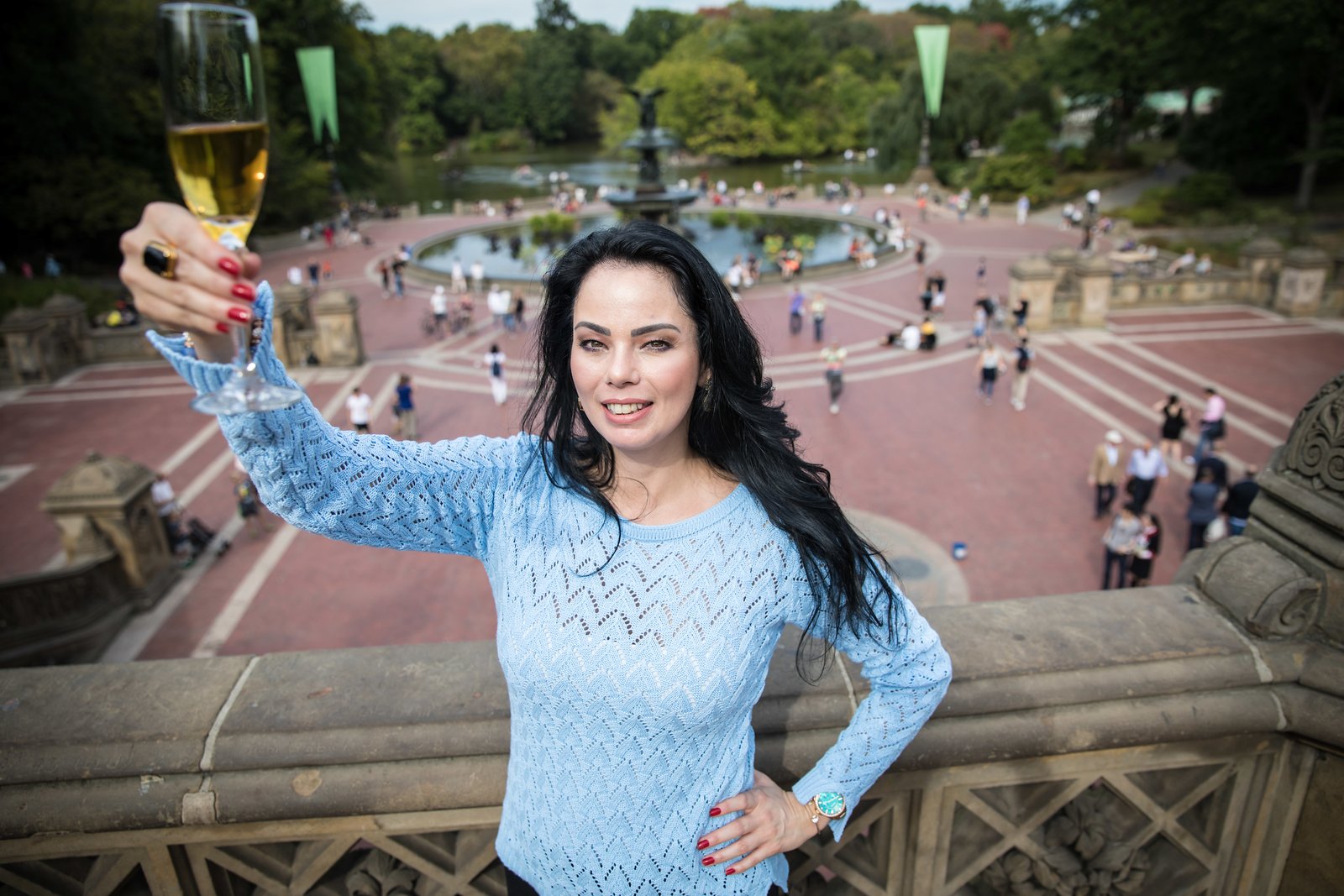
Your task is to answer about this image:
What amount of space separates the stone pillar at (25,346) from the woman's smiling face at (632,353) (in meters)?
21.9

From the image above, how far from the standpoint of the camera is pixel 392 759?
6.37ft

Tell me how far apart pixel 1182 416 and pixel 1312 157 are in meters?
26.7

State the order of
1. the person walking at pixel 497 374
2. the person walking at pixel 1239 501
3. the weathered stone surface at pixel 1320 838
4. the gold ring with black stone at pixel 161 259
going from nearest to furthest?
1. the gold ring with black stone at pixel 161 259
2. the weathered stone surface at pixel 1320 838
3. the person walking at pixel 1239 501
4. the person walking at pixel 497 374

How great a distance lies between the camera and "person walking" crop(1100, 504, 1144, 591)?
877 centimetres

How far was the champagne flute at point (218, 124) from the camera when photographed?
44.0 inches

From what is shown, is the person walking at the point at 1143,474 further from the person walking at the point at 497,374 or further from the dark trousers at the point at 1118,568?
the person walking at the point at 497,374

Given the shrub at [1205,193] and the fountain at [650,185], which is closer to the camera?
the fountain at [650,185]

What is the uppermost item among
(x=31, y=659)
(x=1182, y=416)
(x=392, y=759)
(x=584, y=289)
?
(x=584, y=289)

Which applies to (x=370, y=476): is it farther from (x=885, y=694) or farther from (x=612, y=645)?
(x=885, y=694)

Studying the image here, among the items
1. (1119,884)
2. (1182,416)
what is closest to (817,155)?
(1182,416)

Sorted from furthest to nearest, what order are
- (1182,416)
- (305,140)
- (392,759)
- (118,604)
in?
(305,140) → (1182,416) → (118,604) → (392,759)

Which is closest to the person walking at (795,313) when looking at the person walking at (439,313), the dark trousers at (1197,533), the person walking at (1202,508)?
the person walking at (439,313)

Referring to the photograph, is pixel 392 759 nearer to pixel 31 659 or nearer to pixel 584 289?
pixel 584 289

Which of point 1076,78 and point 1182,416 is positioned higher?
point 1076,78
